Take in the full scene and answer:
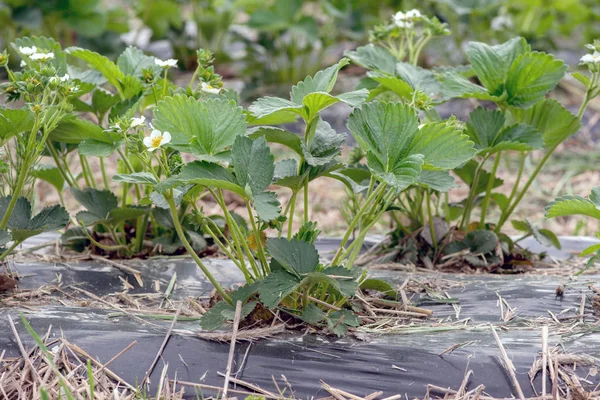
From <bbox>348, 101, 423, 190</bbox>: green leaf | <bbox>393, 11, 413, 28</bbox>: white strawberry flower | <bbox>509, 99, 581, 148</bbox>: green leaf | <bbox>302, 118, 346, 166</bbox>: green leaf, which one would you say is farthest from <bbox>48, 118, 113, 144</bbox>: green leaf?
<bbox>509, 99, 581, 148</bbox>: green leaf

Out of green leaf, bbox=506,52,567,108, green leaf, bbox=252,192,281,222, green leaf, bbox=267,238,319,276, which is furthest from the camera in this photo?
green leaf, bbox=506,52,567,108

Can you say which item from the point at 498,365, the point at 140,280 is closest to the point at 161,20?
the point at 140,280

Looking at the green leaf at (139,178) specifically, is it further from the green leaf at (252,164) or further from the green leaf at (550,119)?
the green leaf at (550,119)

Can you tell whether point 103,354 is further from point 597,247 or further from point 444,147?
point 597,247

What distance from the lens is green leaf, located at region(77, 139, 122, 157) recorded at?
1519mm

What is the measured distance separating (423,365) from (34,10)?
11.0ft

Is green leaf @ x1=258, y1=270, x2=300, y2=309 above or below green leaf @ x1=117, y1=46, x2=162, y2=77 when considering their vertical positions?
below

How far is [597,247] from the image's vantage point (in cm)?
134

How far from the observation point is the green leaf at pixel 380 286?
1.44 meters

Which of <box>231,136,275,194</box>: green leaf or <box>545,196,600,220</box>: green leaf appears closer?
<box>231,136,275,194</box>: green leaf

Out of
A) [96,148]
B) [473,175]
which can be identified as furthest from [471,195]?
[96,148]

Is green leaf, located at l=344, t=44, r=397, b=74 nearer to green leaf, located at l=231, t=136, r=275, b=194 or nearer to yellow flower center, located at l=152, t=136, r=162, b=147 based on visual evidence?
green leaf, located at l=231, t=136, r=275, b=194

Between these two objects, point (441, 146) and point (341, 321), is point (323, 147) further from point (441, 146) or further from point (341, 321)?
point (341, 321)

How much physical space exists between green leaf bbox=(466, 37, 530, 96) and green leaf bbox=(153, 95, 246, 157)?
70 centimetres
